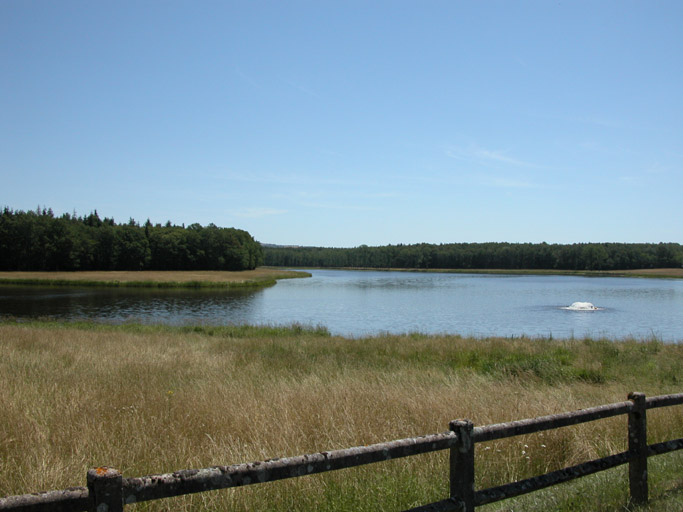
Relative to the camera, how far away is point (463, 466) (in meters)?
3.57

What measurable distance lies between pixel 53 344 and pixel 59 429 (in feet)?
35.9

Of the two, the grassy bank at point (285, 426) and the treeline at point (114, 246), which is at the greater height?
the treeline at point (114, 246)

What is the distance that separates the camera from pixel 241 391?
856 centimetres

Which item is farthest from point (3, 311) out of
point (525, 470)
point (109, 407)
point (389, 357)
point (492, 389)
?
point (525, 470)

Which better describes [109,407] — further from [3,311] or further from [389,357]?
[3,311]

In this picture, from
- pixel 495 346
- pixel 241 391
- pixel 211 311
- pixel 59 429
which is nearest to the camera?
pixel 59 429

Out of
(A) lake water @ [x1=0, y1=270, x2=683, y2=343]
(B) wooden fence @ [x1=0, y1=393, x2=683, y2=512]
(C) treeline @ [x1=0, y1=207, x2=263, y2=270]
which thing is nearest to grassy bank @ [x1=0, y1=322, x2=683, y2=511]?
(B) wooden fence @ [x1=0, y1=393, x2=683, y2=512]

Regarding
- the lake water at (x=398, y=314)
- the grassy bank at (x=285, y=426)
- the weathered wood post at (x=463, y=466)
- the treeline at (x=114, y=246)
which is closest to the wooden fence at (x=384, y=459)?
the weathered wood post at (x=463, y=466)

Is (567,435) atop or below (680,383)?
atop

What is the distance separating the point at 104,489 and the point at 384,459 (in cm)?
174

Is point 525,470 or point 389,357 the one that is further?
point 389,357

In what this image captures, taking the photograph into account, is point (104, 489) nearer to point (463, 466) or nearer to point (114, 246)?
point (463, 466)

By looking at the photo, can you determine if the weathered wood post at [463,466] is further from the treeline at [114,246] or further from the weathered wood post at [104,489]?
the treeline at [114,246]

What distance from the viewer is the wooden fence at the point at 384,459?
7.93 feet
